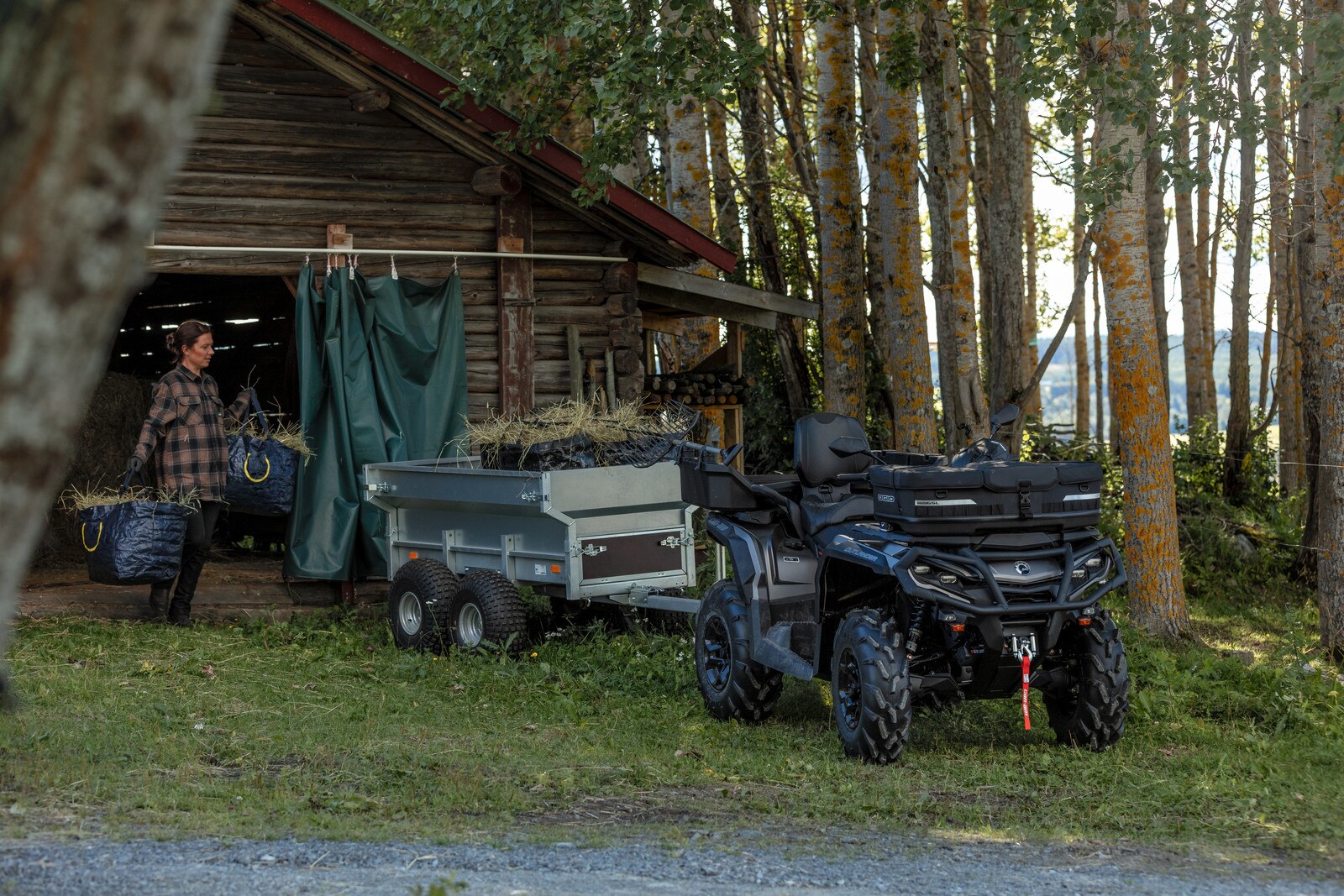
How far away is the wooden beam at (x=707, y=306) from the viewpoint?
13273mm

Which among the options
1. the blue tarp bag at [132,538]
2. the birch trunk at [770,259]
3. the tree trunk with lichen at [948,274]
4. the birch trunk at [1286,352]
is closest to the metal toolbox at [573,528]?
the blue tarp bag at [132,538]

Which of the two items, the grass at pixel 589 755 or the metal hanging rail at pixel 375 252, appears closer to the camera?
the grass at pixel 589 755

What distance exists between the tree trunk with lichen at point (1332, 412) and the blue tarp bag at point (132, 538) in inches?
314

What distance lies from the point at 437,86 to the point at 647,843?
25.5 feet

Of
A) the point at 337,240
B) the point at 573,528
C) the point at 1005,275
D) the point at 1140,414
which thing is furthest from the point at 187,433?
the point at 1005,275

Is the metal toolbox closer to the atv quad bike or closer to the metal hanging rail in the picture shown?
the atv quad bike

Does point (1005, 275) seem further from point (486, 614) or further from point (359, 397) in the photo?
point (486, 614)

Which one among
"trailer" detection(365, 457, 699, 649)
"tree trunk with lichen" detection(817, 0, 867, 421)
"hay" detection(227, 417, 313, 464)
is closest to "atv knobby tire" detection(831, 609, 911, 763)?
"trailer" detection(365, 457, 699, 649)

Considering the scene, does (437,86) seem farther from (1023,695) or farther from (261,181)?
(1023,695)

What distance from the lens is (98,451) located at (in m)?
13.0

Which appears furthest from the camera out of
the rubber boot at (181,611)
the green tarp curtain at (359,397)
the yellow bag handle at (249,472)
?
the green tarp curtain at (359,397)

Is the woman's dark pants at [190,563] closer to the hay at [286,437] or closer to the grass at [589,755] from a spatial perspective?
the hay at [286,437]

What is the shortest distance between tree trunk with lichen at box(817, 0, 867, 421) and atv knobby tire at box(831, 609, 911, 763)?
23.5 feet

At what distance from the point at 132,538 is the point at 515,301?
4.04 metres
